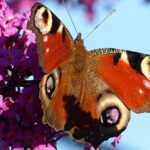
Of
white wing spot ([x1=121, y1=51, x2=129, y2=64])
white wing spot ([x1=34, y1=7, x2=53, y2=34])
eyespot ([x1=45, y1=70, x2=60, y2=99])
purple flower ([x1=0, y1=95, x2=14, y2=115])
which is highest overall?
white wing spot ([x1=34, y1=7, x2=53, y2=34])

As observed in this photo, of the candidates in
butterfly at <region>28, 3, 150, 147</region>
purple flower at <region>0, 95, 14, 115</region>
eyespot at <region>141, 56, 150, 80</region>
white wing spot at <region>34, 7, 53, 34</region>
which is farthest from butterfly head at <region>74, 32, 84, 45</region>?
purple flower at <region>0, 95, 14, 115</region>

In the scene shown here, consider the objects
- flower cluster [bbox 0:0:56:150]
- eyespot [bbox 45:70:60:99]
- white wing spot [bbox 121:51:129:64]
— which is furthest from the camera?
white wing spot [bbox 121:51:129:64]

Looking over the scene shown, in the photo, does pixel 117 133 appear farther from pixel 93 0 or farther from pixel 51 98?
pixel 93 0


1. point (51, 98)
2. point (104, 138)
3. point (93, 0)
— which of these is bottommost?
point (104, 138)

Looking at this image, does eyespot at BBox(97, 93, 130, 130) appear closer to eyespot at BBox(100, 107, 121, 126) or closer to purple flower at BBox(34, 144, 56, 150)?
eyespot at BBox(100, 107, 121, 126)

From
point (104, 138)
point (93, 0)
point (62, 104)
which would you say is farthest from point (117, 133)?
point (93, 0)

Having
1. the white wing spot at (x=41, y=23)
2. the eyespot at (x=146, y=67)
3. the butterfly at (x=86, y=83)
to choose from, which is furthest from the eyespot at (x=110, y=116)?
the white wing spot at (x=41, y=23)

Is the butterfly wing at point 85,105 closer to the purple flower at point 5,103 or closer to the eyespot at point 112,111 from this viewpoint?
the eyespot at point 112,111
